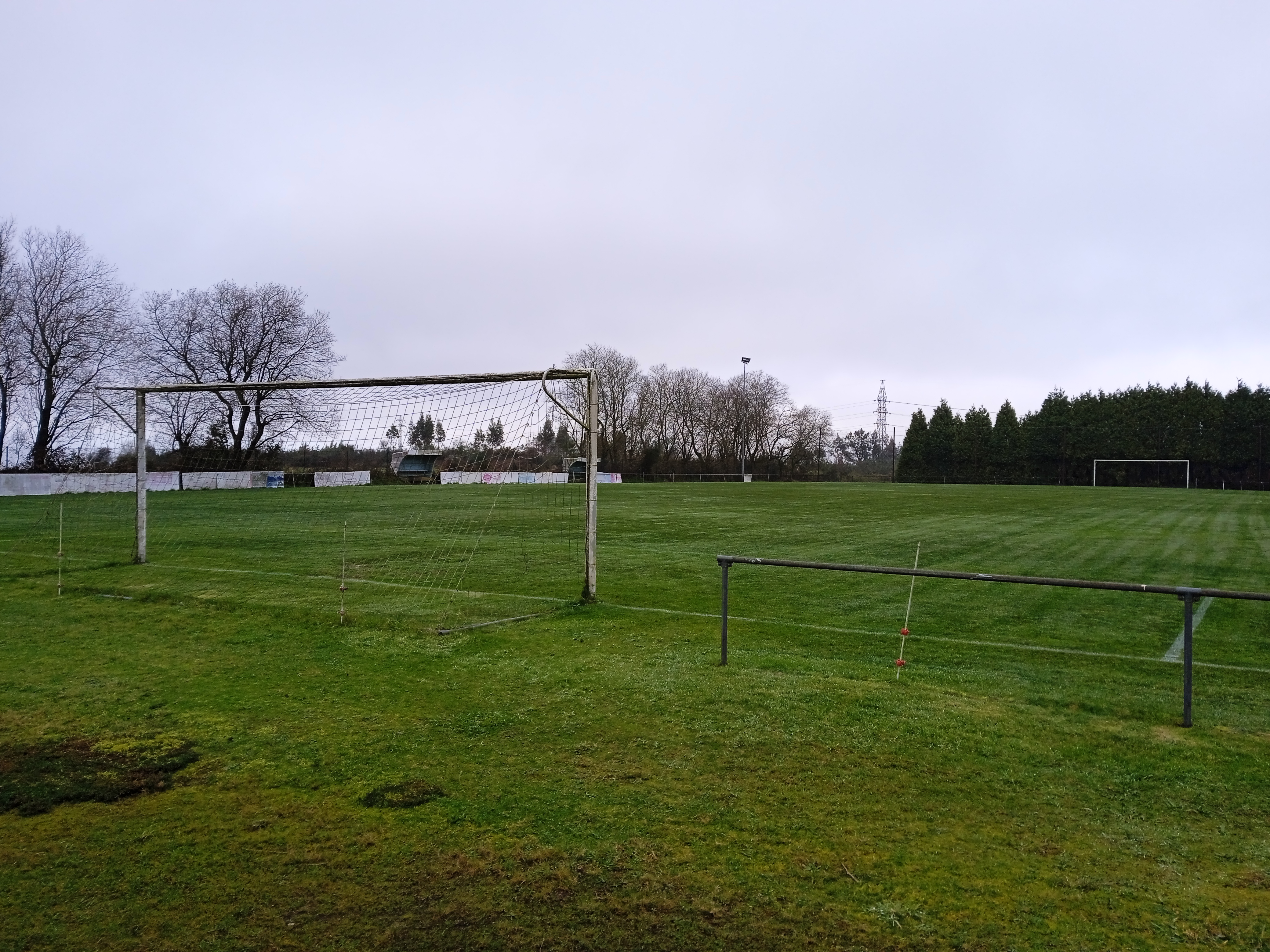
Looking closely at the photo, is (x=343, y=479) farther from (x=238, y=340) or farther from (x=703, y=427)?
(x=703, y=427)

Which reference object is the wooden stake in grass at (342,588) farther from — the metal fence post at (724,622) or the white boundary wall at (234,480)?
the white boundary wall at (234,480)

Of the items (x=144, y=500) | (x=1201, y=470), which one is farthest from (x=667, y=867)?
(x=1201, y=470)

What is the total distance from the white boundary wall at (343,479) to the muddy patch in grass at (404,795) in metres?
9.89

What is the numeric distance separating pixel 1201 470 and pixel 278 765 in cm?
8694

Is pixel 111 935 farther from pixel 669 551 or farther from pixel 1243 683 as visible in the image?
pixel 669 551

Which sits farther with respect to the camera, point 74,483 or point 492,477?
point 74,483

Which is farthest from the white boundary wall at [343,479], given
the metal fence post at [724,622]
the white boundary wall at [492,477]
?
the metal fence post at [724,622]

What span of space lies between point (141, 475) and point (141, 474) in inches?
1.3

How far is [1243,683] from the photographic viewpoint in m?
6.18

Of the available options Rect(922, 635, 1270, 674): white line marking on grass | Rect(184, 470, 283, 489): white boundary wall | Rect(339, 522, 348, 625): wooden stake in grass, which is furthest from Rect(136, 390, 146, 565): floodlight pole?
Rect(922, 635, 1270, 674): white line marking on grass

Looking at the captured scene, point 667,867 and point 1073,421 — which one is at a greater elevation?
point 1073,421

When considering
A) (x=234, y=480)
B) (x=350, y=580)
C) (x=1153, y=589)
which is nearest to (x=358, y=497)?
(x=350, y=580)

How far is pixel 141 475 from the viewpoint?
11.6 metres

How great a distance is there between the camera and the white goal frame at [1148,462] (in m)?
68.0
